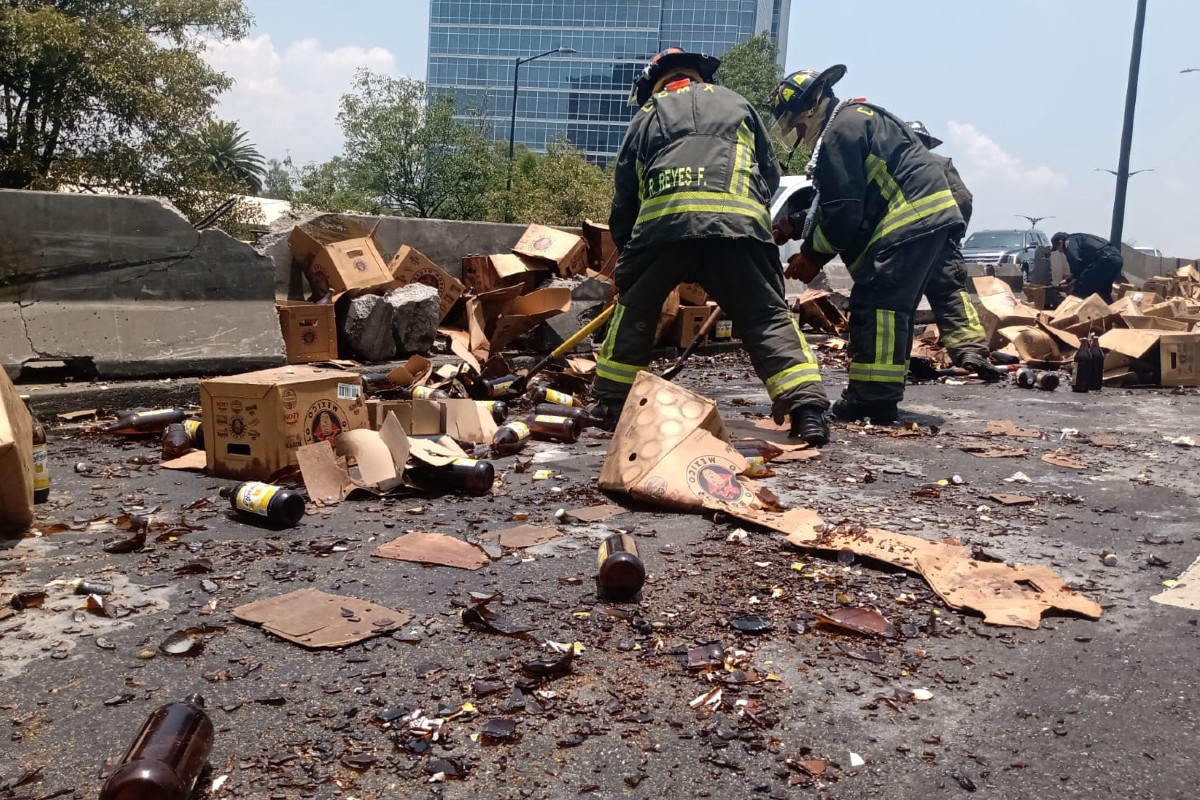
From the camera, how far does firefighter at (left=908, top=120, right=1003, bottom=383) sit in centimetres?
790

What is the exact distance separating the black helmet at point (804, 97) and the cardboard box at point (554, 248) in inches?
108

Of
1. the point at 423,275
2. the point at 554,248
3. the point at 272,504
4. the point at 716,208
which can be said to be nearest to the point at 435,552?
the point at 272,504

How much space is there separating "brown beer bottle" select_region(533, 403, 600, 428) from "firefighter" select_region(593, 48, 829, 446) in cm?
21

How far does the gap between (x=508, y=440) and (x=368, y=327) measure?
2.36 metres

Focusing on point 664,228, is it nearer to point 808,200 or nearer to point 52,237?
point 808,200

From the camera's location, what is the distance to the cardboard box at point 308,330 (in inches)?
257

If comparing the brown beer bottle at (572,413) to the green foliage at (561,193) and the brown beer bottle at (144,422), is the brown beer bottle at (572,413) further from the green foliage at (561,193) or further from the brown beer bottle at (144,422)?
the green foliage at (561,193)

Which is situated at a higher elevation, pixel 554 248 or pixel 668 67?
pixel 668 67

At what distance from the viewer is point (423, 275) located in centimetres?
773

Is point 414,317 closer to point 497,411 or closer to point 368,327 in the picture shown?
point 368,327

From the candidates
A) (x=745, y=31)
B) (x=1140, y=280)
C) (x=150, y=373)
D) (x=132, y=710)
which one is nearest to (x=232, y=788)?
(x=132, y=710)

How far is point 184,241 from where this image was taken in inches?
234

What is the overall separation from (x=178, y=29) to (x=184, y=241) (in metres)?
15.8

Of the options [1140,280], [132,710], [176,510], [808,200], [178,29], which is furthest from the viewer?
[1140,280]
